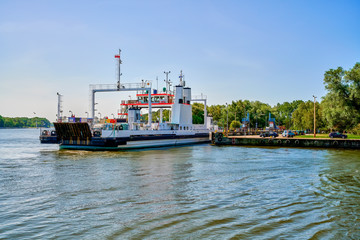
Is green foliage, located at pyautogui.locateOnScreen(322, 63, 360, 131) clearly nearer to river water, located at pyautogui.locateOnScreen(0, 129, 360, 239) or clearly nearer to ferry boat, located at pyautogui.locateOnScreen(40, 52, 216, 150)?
ferry boat, located at pyautogui.locateOnScreen(40, 52, 216, 150)

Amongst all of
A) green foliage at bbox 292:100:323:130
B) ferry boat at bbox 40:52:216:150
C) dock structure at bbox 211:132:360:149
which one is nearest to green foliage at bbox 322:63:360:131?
dock structure at bbox 211:132:360:149

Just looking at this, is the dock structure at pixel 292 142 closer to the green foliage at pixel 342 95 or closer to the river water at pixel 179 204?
the green foliage at pixel 342 95

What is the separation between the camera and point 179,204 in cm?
1293

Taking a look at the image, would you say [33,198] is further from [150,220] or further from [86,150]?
[86,150]

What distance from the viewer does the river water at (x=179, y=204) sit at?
9852mm

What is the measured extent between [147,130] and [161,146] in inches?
146

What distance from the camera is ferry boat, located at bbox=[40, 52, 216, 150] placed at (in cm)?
3656

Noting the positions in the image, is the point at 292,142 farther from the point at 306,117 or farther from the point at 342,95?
the point at 306,117

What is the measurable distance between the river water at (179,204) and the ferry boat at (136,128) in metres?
14.8

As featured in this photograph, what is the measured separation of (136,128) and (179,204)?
97.8 ft

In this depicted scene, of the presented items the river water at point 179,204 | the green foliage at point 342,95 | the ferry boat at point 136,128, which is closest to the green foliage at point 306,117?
the green foliage at point 342,95

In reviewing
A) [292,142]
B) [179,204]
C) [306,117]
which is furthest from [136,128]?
[306,117]

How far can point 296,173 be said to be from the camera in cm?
2127

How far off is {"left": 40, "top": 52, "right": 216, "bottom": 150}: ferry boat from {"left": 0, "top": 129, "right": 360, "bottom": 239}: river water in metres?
14.8
